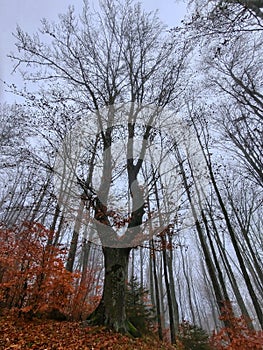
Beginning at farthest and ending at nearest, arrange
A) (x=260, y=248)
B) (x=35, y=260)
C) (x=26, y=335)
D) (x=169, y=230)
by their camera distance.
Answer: (x=260, y=248) < (x=169, y=230) < (x=35, y=260) < (x=26, y=335)

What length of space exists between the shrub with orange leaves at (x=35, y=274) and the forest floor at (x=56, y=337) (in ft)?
1.21

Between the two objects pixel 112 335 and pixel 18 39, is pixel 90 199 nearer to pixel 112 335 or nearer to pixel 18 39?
pixel 112 335

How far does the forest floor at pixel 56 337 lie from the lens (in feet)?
11.2

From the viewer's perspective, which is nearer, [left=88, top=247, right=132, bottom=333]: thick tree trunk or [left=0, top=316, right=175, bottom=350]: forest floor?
[left=0, top=316, right=175, bottom=350]: forest floor

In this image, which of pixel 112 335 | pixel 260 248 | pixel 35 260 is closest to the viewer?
pixel 112 335

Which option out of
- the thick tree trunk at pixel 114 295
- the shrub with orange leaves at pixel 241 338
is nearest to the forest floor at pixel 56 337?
the thick tree trunk at pixel 114 295

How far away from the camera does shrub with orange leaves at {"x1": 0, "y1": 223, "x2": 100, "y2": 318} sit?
5.13 metres

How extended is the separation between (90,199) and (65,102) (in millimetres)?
3268

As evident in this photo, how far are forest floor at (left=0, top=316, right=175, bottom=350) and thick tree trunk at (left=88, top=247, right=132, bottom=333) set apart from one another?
10.7 inches

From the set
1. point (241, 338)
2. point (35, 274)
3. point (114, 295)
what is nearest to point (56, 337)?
point (114, 295)

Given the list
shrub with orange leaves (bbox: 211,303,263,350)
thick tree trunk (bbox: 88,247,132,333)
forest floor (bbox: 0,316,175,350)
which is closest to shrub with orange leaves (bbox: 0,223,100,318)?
forest floor (bbox: 0,316,175,350)

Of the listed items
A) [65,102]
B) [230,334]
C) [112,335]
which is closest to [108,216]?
[112,335]

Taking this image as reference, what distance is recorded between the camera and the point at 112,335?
4324 millimetres

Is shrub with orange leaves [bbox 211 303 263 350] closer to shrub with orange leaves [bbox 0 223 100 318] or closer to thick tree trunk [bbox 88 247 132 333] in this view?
thick tree trunk [bbox 88 247 132 333]
